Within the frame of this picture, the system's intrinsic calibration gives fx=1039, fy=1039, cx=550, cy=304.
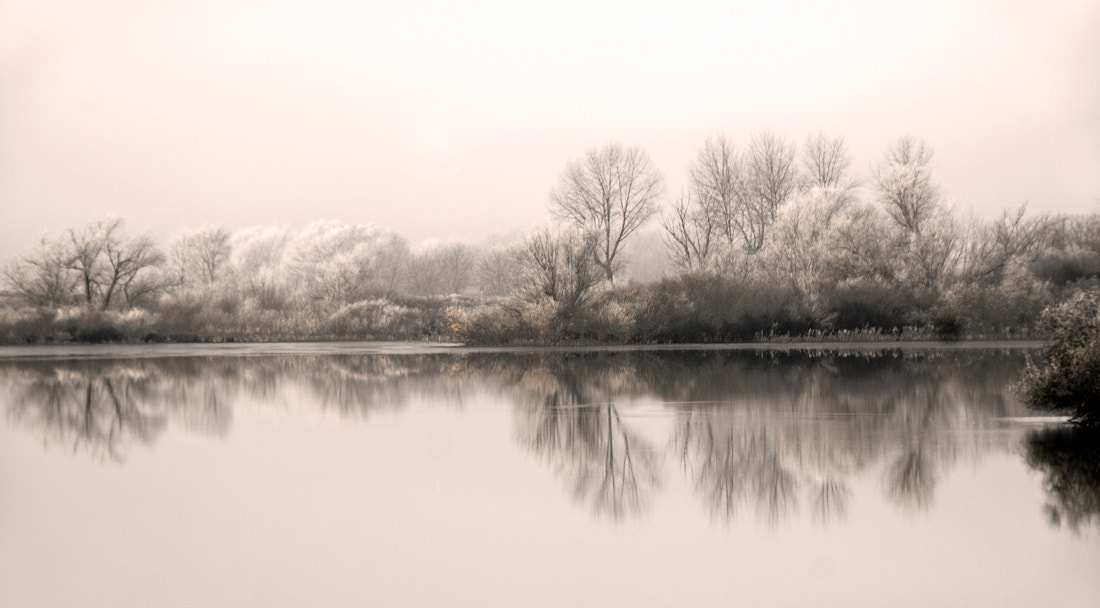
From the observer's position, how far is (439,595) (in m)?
8.41

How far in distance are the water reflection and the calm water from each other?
0.08m

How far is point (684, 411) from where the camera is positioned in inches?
755

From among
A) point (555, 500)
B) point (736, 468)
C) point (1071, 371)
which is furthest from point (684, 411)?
point (555, 500)

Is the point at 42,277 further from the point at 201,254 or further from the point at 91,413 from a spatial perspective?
the point at 91,413

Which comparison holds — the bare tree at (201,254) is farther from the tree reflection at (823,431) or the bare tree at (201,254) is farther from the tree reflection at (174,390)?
the tree reflection at (823,431)

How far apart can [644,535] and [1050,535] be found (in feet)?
12.5

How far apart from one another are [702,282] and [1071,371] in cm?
2900

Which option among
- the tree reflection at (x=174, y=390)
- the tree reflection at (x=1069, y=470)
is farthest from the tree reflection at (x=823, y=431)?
the tree reflection at (x=174, y=390)

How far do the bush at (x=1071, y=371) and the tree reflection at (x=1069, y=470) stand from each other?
56 centimetres

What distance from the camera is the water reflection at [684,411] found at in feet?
40.1

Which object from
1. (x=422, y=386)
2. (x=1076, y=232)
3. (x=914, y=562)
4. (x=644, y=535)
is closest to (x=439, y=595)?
(x=644, y=535)

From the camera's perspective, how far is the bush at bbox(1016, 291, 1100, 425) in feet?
51.9

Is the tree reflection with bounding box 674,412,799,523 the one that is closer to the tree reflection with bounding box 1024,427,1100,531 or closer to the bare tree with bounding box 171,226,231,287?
the tree reflection with bounding box 1024,427,1100,531

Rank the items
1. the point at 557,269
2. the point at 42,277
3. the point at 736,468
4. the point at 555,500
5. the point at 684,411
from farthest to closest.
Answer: the point at 42,277 < the point at 557,269 < the point at 684,411 < the point at 736,468 < the point at 555,500
